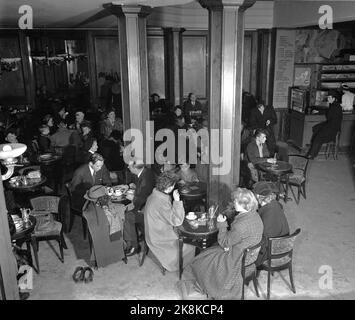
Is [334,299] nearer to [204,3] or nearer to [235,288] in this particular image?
[235,288]

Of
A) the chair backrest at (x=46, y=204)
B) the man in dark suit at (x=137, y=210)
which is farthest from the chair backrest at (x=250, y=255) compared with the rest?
the chair backrest at (x=46, y=204)

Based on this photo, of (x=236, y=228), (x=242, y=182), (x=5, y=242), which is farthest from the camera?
(x=242, y=182)

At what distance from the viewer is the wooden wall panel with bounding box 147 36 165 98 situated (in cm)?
1301

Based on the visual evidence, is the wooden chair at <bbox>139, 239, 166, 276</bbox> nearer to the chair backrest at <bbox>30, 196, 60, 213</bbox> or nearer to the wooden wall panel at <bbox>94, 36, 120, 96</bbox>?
the chair backrest at <bbox>30, 196, 60, 213</bbox>

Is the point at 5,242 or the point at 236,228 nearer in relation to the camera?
the point at 5,242

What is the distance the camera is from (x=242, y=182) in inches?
317

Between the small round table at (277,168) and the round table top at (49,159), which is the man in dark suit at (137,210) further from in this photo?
the round table top at (49,159)

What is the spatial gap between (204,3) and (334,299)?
166 inches

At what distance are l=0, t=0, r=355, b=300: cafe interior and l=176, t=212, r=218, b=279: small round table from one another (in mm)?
21

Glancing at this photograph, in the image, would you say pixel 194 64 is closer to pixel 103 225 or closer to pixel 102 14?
pixel 102 14

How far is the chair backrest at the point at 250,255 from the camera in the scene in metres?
4.46

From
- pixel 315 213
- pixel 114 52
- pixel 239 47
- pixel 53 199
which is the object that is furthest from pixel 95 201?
pixel 114 52

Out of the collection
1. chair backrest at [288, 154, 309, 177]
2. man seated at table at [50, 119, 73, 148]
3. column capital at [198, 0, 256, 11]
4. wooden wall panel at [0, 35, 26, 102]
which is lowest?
chair backrest at [288, 154, 309, 177]

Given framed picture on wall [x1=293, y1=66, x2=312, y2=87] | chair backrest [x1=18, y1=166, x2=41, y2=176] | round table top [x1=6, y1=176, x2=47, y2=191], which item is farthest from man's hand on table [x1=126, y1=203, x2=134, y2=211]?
framed picture on wall [x1=293, y1=66, x2=312, y2=87]
